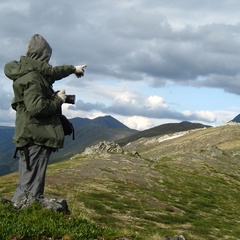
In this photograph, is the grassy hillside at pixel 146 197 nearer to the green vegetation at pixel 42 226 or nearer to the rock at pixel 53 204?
the rock at pixel 53 204

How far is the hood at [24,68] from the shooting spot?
11469 mm

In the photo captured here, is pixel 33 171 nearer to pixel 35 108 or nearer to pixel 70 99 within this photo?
pixel 35 108

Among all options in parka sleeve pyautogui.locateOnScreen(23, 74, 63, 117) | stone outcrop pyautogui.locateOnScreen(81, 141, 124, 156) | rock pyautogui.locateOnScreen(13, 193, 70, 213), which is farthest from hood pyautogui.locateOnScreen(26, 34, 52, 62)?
stone outcrop pyautogui.locateOnScreen(81, 141, 124, 156)

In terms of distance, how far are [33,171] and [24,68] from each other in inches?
116

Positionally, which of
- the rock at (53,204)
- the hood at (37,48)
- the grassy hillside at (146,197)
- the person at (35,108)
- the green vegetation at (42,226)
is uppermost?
the hood at (37,48)

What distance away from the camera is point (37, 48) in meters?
11.8

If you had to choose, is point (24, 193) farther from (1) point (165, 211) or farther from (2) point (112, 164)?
(2) point (112, 164)

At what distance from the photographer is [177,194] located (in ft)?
126

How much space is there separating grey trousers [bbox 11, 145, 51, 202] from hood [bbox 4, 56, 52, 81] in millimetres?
2097

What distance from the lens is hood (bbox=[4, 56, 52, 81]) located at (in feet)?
37.6

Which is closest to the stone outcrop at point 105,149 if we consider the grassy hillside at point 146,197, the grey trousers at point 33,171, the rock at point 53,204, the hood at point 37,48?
the grassy hillside at point 146,197

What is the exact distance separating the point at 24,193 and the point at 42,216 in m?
0.85

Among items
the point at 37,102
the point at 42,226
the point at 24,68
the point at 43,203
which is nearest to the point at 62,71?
the point at 24,68

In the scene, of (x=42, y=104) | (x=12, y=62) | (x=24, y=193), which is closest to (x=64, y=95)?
(x=42, y=104)
